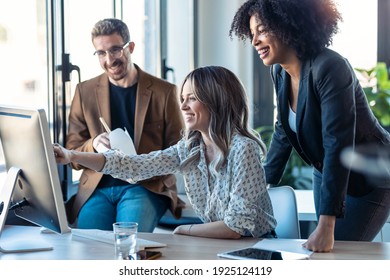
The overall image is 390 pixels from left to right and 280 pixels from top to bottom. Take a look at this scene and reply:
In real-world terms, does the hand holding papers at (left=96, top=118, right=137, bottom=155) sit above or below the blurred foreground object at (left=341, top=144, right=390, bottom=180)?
below

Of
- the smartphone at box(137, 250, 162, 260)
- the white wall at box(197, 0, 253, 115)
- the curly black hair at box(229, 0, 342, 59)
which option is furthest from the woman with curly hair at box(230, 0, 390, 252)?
the white wall at box(197, 0, 253, 115)

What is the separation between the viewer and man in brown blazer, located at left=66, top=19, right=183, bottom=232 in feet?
9.44

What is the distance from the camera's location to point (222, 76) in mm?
2129

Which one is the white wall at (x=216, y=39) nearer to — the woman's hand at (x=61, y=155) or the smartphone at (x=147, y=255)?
the woman's hand at (x=61, y=155)

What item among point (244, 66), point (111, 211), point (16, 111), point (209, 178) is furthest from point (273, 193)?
point (244, 66)

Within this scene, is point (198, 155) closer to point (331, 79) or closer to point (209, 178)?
point (209, 178)

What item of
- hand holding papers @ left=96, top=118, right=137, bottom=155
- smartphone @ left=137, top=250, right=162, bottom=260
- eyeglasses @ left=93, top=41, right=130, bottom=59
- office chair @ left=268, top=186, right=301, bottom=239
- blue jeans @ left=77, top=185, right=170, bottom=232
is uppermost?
eyeglasses @ left=93, top=41, right=130, bottom=59

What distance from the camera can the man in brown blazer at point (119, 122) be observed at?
9.44ft

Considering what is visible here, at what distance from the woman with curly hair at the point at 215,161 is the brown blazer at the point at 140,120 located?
789 mm

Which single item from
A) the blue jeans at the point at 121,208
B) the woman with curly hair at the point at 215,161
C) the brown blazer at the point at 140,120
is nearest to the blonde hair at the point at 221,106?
the woman with curly hair at the point at 215,161

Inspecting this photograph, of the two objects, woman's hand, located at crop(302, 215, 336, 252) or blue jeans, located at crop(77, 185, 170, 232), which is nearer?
woman's hand, located at crop(302, 215, 336, 252)

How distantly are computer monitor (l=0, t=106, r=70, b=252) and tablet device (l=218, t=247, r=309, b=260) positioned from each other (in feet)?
1.49

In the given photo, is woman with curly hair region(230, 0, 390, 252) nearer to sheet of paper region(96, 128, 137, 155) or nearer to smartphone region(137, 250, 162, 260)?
smartphone region(137, 250, 162, 260)

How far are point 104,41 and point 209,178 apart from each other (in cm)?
116
